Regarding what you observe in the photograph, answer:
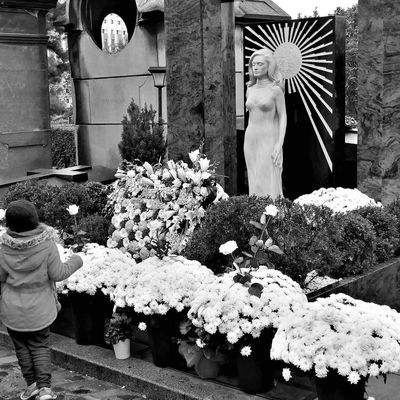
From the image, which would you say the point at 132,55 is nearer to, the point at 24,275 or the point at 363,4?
the point at 363,4

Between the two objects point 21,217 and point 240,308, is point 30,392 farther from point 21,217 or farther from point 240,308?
point 240,308

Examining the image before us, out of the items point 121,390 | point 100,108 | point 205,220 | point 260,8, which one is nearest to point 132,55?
point 100,108

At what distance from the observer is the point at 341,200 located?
26.0 ft

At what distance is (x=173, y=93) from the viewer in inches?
386

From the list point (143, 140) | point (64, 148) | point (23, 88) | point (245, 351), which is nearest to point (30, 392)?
point (245, 351)

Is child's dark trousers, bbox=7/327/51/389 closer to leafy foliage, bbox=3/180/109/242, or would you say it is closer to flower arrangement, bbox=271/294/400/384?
flower arrangement, bbox=271/294/400/384

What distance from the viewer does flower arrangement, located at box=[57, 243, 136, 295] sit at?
5.74 m

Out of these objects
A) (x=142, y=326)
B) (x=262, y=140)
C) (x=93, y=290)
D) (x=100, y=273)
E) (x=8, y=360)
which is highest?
(x=262, y=140)

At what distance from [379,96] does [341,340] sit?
4.59 metres

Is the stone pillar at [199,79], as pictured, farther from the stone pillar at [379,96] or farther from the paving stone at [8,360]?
the paving stone at [8,360]

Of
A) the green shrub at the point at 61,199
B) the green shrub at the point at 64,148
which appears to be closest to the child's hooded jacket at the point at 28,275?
the green shrub at the point at 61,199

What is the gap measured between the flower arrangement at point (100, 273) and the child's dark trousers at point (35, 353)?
818 millimetres

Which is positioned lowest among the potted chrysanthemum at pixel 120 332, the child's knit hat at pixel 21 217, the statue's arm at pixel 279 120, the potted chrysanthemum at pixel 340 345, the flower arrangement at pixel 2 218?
the potted chrysanthemum at pixel 120 332

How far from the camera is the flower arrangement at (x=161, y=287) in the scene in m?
5.16
